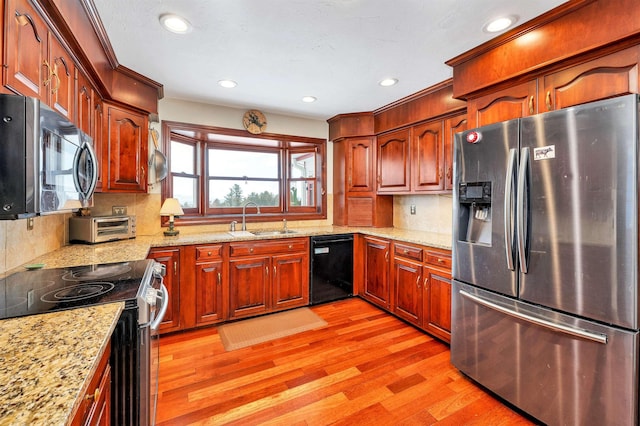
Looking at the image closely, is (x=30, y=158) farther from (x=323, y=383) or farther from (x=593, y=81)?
(x=593, y=81)

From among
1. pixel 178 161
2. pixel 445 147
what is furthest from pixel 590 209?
pixel 178 161

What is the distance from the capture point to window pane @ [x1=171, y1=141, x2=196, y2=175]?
10.7 ft

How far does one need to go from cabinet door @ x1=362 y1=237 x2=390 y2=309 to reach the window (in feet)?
3.18

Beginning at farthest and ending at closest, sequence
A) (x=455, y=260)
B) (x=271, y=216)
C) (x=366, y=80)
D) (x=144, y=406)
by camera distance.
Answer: (x=271, y=216)
(x=366, y=80)
(x=455, y=260)
(x=144, y=406)

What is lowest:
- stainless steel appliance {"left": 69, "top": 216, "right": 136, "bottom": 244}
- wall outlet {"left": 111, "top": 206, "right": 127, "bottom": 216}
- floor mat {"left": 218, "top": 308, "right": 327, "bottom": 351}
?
floor mat {"left": 218, "top": 308, "right": 327, "bottom": 351}

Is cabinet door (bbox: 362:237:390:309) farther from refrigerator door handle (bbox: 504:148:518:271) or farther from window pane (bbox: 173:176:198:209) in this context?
window pane (bbox: 173:176:198:209)

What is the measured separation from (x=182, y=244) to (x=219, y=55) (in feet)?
5.36

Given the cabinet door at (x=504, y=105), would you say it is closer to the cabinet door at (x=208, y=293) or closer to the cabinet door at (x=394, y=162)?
the cabinet door at (x=394, y=162)

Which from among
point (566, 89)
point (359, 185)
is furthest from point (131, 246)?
point (566, 89)

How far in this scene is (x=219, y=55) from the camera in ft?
7.46

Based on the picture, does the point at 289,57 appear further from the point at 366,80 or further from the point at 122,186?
the point at 122,186

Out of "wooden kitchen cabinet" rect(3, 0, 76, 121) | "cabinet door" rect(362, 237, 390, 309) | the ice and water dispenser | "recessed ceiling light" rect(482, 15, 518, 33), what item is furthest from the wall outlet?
"recessed ceiling light" rect(482, 15, 518, 33)

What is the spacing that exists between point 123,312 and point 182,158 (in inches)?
99.3

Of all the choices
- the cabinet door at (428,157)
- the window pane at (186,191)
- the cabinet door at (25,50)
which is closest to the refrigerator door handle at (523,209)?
the cabinet door at (428,157)
